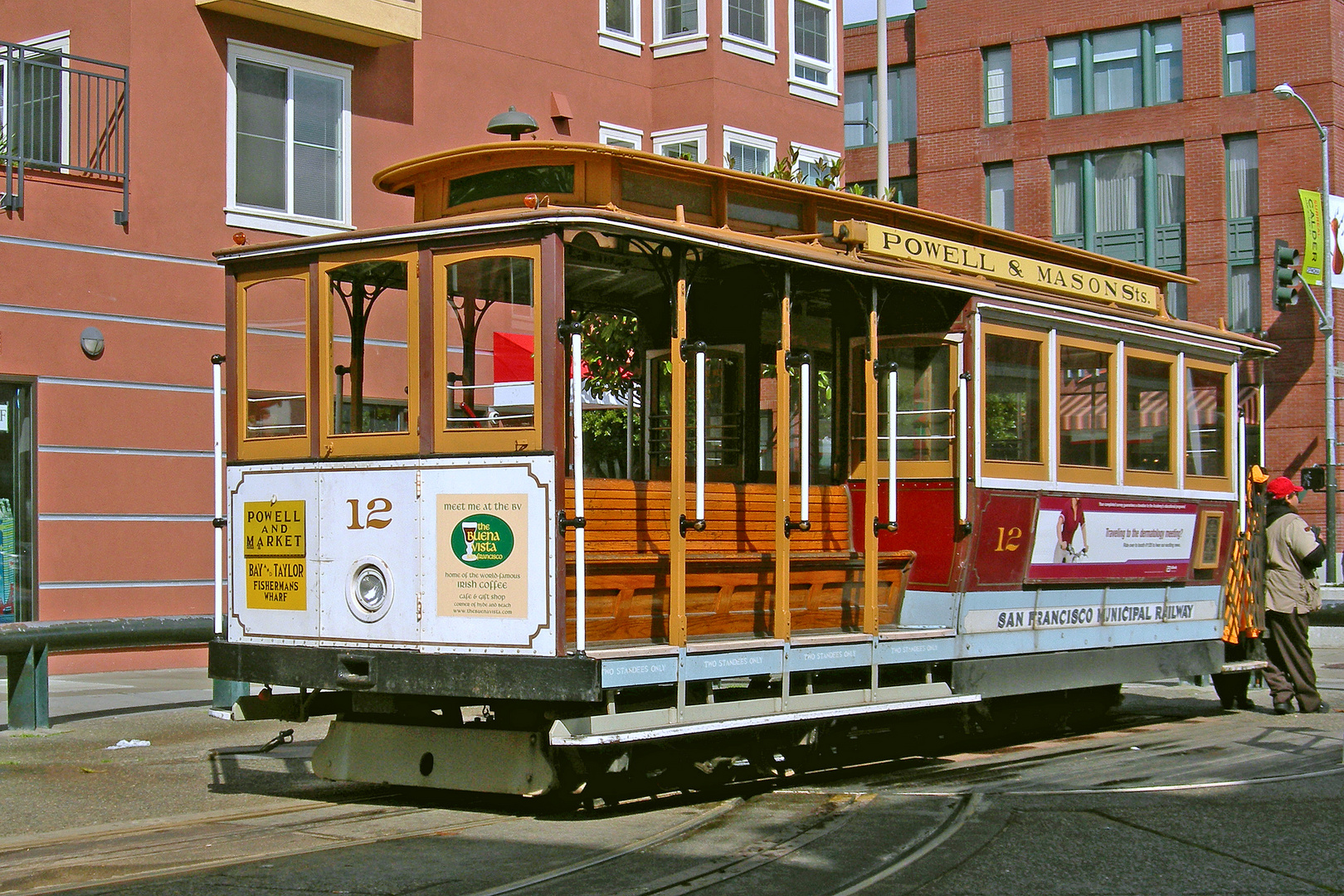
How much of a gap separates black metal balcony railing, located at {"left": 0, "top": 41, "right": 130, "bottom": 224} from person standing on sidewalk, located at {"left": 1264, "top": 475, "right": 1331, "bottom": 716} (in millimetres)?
11515

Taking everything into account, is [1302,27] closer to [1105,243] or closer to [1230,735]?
[1105,243]

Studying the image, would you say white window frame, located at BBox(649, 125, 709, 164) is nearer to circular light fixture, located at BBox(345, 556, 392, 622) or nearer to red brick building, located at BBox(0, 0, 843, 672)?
red brick building, located at BBox(0, 0, 843, 672)

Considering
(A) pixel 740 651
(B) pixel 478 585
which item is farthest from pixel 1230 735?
(B) pixel 478 585

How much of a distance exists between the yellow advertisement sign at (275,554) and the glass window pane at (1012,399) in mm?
4448

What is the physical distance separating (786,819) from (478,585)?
6.49 ft

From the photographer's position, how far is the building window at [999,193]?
43688 mm

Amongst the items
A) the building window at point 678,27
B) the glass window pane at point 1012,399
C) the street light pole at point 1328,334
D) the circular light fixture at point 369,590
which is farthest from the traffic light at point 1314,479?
the street light pole at point 1328,334

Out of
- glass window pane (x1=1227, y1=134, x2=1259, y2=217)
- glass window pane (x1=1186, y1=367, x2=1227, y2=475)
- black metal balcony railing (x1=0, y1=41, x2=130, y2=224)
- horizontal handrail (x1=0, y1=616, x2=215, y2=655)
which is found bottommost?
horizontal handrail (x1=0, y1=616, x2=215, y2=655)

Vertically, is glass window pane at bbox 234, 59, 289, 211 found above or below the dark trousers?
above

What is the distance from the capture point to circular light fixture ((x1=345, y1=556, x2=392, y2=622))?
821 centimetres

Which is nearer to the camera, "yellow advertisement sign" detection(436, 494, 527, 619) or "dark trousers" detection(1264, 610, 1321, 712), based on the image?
"yellow advertisement sign" detection(436, 494, 527, 619)

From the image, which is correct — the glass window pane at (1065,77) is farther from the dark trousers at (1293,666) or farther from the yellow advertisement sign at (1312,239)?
the dark trousers at (1293,666)

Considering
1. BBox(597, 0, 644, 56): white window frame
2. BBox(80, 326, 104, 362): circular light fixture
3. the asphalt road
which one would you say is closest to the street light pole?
BBox(597, 0, 644, 56): white window frame

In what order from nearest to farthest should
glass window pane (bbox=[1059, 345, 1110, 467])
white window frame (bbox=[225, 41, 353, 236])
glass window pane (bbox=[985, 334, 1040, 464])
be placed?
glass window pane (bbox=[985, 334, 1040, 464]) → glass window pane (bbox=[1059, 345, 1110, 467]) → white window frame (bbox=[225, 41, 353, 236])
